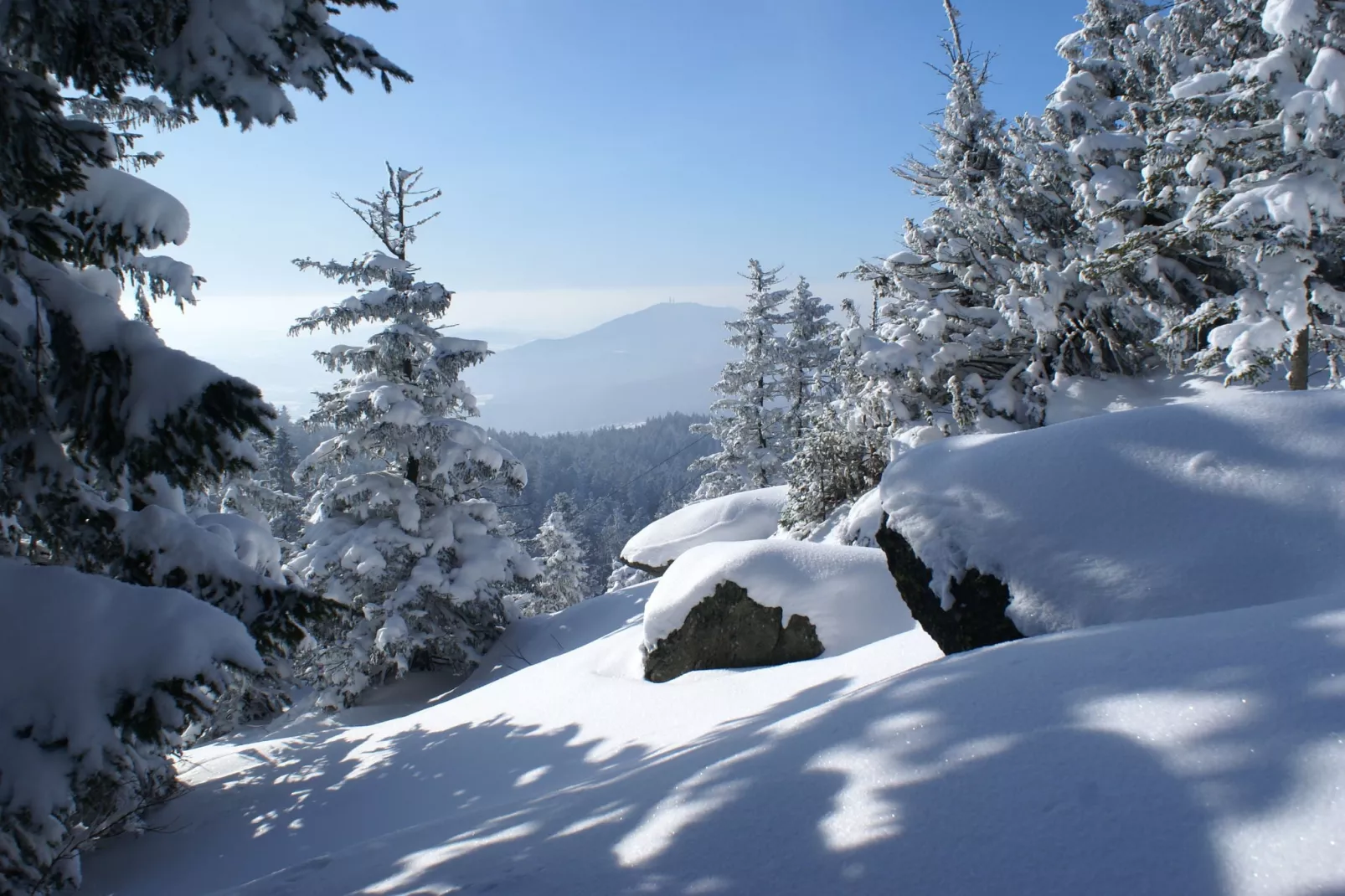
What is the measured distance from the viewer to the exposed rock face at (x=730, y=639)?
22.7 feet

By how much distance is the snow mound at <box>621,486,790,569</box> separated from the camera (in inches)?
545

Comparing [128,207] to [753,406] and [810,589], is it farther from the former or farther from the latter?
[753,406]

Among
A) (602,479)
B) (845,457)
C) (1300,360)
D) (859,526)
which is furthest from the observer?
(602,479)

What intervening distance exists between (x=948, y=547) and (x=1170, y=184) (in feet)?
30.8

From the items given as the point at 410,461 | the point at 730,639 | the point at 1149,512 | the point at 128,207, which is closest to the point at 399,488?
the point at 410,461

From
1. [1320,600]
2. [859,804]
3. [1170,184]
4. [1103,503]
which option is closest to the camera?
[859,804]

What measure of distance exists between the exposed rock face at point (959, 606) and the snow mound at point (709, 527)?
8.78m

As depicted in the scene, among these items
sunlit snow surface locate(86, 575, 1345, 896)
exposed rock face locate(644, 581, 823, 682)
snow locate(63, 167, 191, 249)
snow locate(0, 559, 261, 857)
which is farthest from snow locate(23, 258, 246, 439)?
exposed rock face locate(644, 581, 823, 682)

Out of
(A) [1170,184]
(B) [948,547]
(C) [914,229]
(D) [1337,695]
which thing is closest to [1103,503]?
(B) [948,547]

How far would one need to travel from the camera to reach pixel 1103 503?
3668 millimetres

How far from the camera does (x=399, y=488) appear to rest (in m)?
A: 13.1

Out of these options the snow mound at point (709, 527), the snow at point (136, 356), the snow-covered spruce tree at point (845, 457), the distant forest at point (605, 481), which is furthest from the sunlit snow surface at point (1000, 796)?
the distant forest at point (605, 481)

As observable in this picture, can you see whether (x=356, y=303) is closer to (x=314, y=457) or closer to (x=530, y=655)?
(x=314, y=457)

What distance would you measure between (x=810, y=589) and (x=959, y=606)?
3.15 meters
